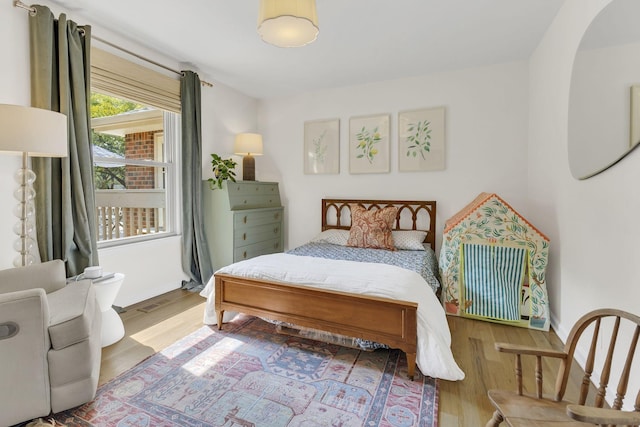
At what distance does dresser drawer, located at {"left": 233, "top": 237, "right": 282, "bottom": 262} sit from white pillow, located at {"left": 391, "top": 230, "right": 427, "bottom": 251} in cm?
162

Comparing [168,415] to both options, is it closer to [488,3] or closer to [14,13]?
[14,13]

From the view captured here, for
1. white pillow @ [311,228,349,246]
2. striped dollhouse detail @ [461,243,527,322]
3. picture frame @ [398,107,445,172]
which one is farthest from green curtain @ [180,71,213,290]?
striped dollhouse detail @ [461,243,527,322]

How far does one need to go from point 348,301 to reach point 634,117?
5.61ft

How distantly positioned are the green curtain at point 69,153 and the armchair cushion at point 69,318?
2.24ft

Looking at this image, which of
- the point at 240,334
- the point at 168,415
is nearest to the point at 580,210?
the point at 240,334

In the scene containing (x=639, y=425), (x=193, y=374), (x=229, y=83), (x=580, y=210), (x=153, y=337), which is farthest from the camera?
(x=229, y=83)

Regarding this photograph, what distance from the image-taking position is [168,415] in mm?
1562

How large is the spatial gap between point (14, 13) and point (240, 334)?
2.77 metres

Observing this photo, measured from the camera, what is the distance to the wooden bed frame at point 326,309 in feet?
6.17

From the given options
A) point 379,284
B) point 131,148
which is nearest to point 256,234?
point 131,148

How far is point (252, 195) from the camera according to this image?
3855 mm

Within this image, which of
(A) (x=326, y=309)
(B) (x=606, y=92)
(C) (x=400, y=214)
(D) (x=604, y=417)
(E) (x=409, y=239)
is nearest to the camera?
(D) (x=604, y=417)

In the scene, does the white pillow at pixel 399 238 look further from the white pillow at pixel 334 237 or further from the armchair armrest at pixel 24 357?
the armchair armrest at pixel 24 357

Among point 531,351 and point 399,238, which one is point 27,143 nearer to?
point 531,351
